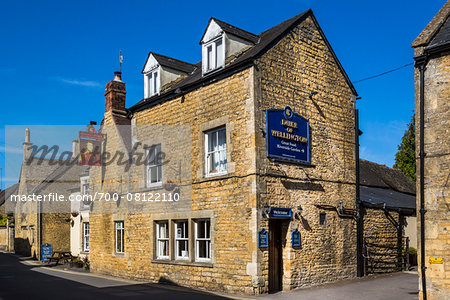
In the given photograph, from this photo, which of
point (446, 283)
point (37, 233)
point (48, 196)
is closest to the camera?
point (446, 283)

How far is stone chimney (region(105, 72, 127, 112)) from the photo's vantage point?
2117 cm

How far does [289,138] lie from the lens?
14.4 metres

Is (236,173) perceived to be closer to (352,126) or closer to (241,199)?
(241,199)

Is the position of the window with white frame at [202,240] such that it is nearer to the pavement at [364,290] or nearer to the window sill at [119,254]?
the pavement at [364,290]

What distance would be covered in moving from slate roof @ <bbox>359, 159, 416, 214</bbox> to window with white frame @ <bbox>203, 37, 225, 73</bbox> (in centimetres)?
735

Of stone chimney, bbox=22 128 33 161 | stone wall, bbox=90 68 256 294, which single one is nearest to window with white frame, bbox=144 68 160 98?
stone wall, bbox=90 68 256 294

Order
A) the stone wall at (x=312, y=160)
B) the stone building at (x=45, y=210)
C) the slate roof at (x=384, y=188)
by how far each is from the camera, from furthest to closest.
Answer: the stone building at (x=45, y=210) → the slate roof at (x=384, y=188) → the stone wall at (x=312, y=160)

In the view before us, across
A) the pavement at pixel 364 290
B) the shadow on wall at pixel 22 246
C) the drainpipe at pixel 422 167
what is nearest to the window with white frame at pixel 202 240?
the pavement at pixel 364 290

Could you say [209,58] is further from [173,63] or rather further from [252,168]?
[252,168]

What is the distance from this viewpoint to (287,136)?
1438cm

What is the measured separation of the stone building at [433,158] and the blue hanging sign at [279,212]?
402 centimetres

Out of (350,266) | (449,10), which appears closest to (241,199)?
(350,266)

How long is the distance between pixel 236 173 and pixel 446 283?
20.7 feet

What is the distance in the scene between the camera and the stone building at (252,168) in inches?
539
